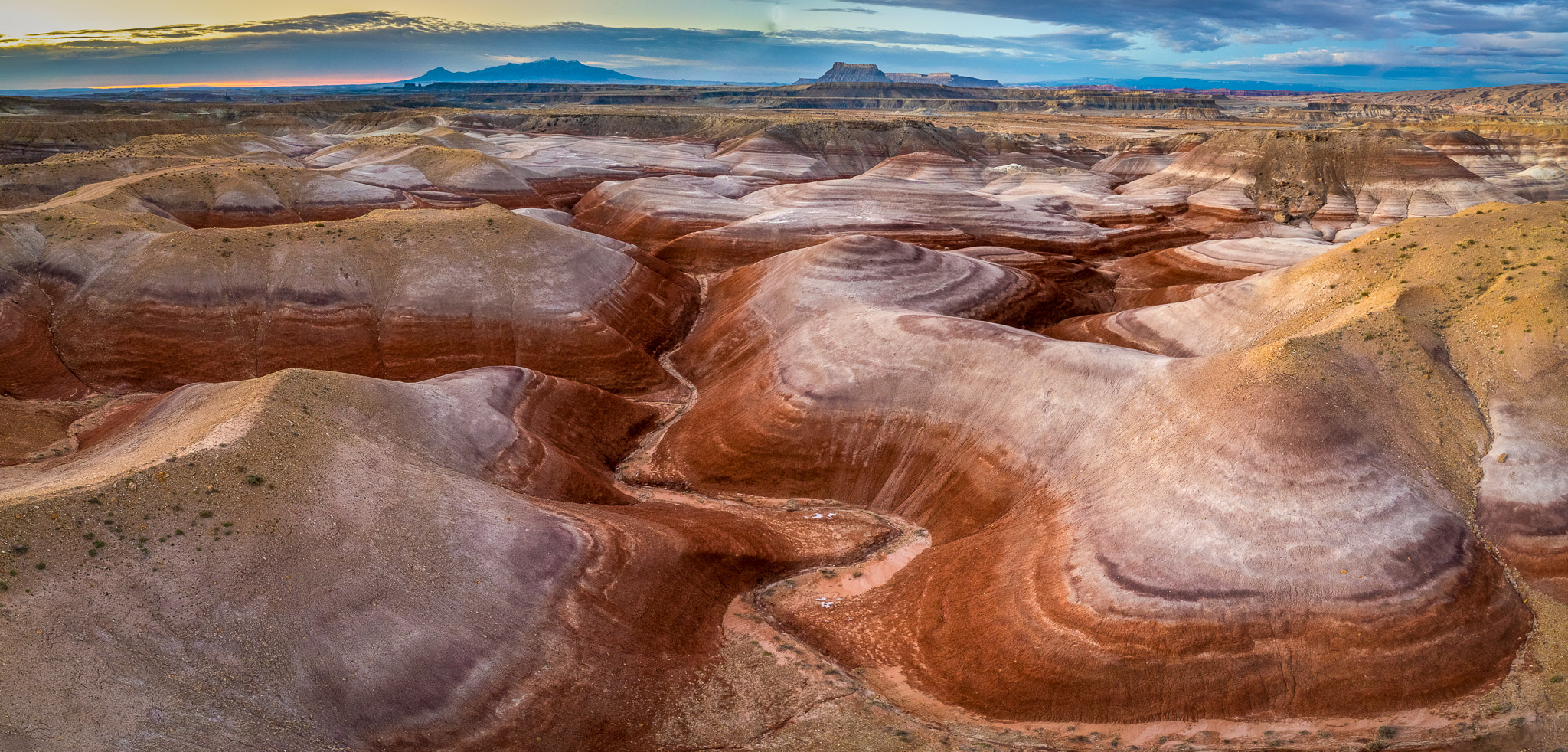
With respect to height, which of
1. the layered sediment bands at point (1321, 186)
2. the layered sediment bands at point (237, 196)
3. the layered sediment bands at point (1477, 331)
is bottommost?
the layered sediment bands at point (1477, 331)

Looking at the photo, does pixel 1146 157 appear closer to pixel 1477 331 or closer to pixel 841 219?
pixel 841 219

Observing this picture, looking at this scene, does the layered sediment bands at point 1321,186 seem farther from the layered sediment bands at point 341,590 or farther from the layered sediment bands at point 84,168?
the layered sediment bands at point 84,168

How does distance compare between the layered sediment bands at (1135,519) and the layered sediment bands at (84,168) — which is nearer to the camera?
the layered sediment bands at (1135,519)

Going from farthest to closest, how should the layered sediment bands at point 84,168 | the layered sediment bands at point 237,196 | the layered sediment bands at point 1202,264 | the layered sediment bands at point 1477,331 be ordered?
the layered sediment bands at point 84,168 < the layered sediment bands at point 237,196 < the layered sediment bands at point 1202,264 < the layered sediment bands at point 1477,331

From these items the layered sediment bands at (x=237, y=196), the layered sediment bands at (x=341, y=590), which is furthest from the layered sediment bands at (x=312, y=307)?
the layered sediment bands at (x=341, y=590)

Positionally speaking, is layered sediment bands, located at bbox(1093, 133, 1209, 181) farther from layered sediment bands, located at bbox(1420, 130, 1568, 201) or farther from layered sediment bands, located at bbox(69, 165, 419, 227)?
layered sediment bands, located at bbox(69, 165, 419, 227)

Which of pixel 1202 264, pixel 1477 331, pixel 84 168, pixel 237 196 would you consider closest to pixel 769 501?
pixel 1477 331
